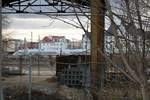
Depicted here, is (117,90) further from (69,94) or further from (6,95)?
(6,95)

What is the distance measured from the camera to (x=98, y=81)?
44.3 feet

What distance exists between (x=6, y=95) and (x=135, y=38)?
12610 mm

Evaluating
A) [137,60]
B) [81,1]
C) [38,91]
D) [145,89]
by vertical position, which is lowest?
[38,91]

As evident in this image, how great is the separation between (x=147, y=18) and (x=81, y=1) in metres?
0.61

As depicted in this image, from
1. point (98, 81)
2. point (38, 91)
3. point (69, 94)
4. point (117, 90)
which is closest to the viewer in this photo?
point (117, 90)

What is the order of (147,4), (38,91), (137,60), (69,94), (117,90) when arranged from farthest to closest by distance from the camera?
(38,91)
(69,94)
(117,90)
(147,4)
(137,60)

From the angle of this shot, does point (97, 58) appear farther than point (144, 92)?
Yes

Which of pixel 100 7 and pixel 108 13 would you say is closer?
pixel 108 13

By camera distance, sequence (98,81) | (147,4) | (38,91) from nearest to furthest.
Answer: (147,4)
(98,81)
(38,91)

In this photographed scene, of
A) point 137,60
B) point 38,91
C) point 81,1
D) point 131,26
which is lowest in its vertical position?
point 38,91

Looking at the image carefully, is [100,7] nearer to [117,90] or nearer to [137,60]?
[137,60]

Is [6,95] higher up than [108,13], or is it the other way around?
[108,13]

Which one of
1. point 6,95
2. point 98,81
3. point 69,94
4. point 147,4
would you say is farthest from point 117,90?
point 147,4

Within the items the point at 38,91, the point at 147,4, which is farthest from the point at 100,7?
the point at 38,91
